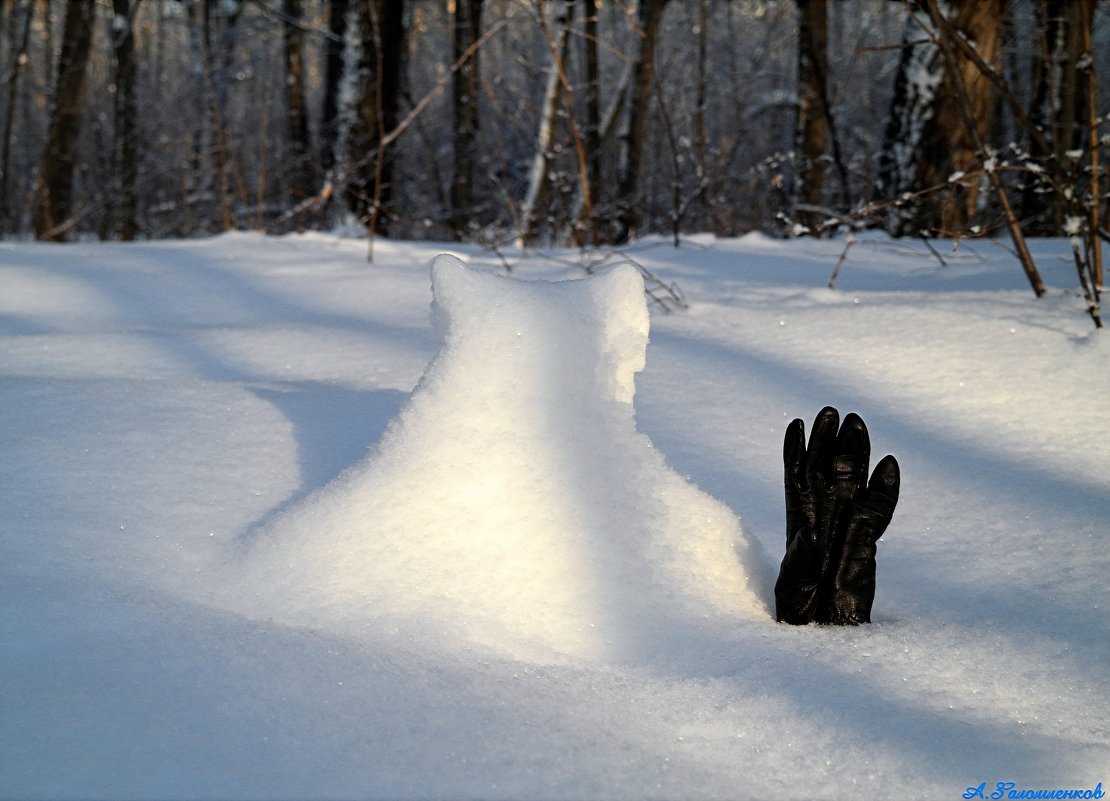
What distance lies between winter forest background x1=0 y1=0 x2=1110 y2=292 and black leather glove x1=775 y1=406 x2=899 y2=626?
4.20 feet

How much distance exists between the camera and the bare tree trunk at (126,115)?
340 inches

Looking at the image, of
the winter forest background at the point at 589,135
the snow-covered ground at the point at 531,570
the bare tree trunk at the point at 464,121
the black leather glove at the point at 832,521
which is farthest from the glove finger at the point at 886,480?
the bare tree trunk at the point at 464,121

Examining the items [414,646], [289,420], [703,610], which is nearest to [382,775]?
[414,646]

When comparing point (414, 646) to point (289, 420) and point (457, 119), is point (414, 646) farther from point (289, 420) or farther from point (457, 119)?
point (457, 119)

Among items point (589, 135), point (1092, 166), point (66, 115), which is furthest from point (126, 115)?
point (1092, 166)

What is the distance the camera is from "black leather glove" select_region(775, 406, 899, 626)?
4.46 ft

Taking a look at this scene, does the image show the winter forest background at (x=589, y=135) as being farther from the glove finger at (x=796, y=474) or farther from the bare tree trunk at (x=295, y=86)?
the glove finger at (x=796, y=474)

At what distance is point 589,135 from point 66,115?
4699 millimetres

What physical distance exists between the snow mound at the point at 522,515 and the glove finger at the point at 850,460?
0.20 metres

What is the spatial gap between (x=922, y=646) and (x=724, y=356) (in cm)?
122

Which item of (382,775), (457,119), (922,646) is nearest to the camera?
(382,775)

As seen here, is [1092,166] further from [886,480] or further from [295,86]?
[295,86]

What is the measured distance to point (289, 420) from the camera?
1.79 m

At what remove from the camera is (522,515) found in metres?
1.36
